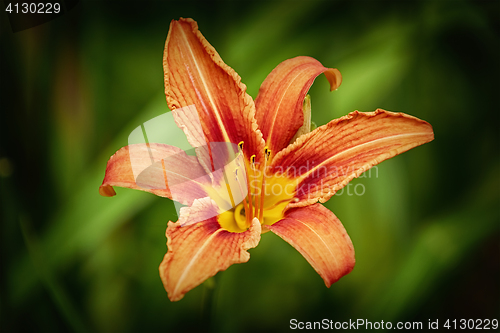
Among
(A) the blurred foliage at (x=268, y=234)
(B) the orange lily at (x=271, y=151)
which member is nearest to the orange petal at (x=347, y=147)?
(B) the orange lily at (x=271, y=151)

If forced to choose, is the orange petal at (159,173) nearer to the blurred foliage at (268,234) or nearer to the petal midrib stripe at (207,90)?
the petal midrib stripe at (207,90)

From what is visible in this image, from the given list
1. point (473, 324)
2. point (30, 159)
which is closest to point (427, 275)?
point (473, 324)

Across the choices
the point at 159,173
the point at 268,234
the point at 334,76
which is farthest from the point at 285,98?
the point at 268,234

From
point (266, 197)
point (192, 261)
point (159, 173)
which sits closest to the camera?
point (192, 261)

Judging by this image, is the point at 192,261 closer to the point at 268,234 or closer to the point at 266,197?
the point at 266,197

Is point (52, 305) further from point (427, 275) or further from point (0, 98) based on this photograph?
point (427, 275)

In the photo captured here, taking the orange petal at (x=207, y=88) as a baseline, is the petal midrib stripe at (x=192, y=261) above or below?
below
